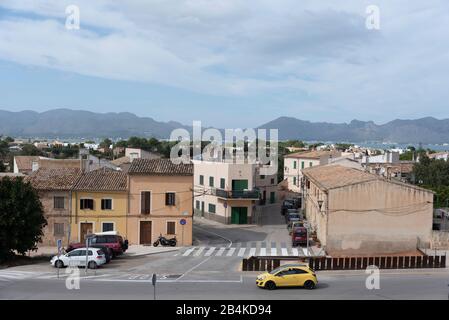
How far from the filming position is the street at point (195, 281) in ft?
75.7

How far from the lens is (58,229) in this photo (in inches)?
1642

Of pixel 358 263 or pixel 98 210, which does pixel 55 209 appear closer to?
pixel 98 210

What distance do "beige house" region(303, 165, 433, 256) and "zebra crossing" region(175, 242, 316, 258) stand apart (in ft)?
9.40

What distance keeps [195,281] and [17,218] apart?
45.3 feet

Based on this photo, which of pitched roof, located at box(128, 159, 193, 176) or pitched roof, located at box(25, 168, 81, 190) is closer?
pitched roof, located at box(25, 168, 81, 190)

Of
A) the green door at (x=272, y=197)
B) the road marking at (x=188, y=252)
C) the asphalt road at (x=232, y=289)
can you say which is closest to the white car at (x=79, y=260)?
the asphalt road at (x=232, y=289)

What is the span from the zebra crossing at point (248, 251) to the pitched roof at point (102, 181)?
25.9ft

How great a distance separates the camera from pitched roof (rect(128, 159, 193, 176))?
138ft

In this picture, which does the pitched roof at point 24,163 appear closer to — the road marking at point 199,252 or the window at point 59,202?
the window at point 59,202

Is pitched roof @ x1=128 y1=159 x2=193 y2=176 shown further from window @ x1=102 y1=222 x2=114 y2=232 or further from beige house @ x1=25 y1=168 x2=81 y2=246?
beige house @ x1=25 y1=168 x2=81 y2=246

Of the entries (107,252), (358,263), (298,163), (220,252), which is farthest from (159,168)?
(298,163)

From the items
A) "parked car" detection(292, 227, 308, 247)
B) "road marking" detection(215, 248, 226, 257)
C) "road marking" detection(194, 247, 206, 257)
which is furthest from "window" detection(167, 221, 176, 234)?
"parked car" detection(292, 227, 308, 247)
